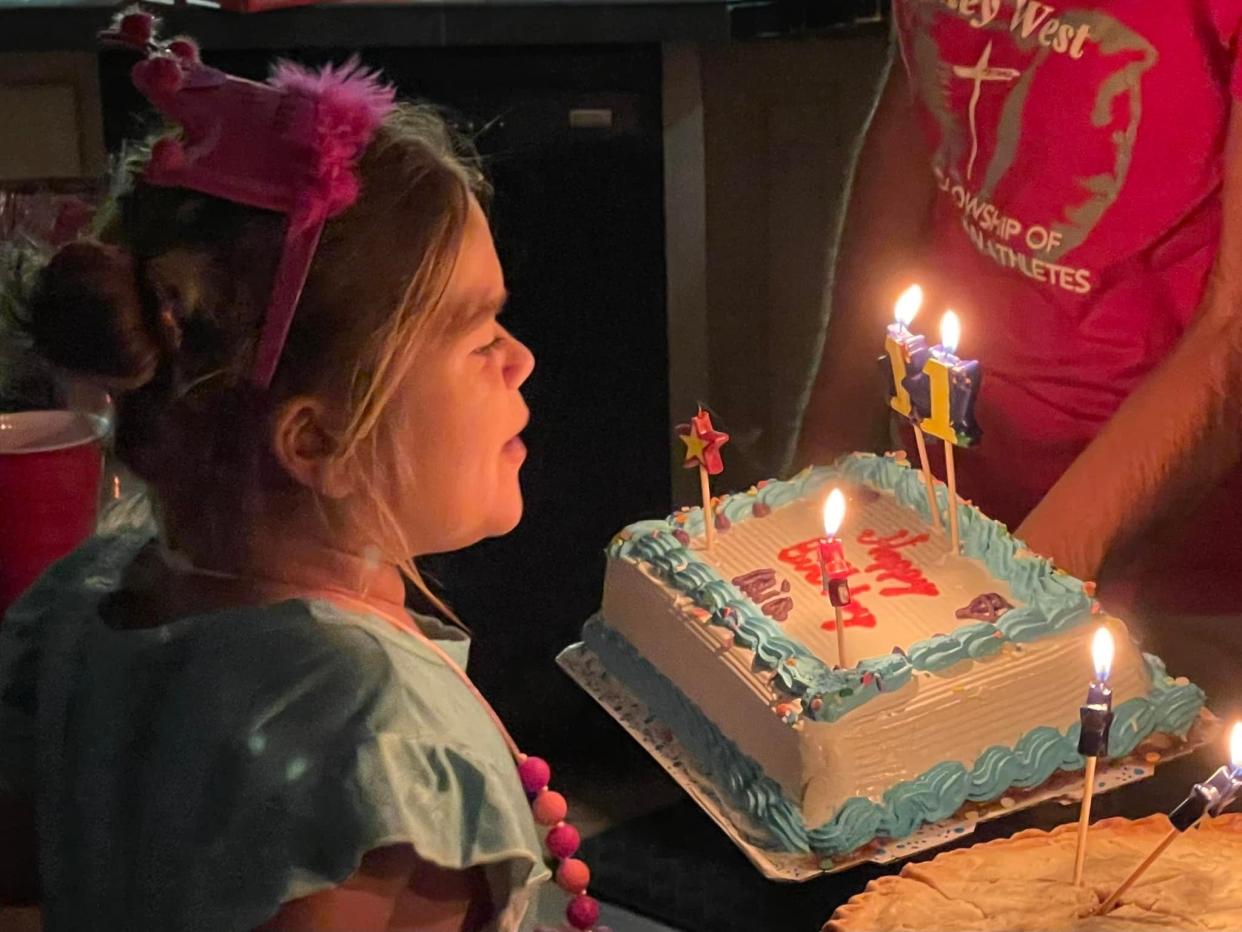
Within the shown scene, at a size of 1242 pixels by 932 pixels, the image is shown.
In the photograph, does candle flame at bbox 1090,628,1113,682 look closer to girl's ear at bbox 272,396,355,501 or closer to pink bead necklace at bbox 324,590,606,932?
pink bead necklace at bbox 324,590,606,932

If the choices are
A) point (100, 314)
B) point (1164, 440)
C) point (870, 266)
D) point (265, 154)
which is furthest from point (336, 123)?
point (870, 266)

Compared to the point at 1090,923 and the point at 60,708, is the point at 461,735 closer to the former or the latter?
the point at 60,708

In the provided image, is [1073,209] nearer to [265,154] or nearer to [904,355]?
[904,355]

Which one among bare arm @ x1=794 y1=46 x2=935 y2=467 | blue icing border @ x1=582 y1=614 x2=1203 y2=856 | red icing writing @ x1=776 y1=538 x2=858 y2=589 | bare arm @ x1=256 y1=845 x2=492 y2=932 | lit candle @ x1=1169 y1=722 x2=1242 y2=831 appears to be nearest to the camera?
bare arm @ x1=256 y1=845 x2=492 y2=932

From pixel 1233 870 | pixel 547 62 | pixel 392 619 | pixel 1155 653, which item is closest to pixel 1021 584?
pixel 1155 653

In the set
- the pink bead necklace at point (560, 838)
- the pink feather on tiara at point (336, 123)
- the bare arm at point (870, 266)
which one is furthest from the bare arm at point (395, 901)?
the bare arm at point (870, 266)

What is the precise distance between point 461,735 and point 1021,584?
0.62 metres

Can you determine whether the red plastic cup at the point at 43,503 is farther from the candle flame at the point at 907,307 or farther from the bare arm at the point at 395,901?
the candle flame at the point at 907,307

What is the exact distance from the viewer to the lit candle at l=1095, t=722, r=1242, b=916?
93 cm

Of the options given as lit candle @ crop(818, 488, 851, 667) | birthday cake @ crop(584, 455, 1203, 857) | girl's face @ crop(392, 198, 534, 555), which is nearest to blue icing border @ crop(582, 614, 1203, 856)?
birthday cake @ crop(584, 455, 1203, 857)

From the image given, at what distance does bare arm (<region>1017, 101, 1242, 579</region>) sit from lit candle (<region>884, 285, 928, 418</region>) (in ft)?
0.52

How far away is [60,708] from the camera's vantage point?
38.7 inches

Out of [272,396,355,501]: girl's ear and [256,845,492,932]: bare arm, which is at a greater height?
[272,396,355,501]: girl's ear

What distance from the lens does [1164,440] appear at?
4.42ft
